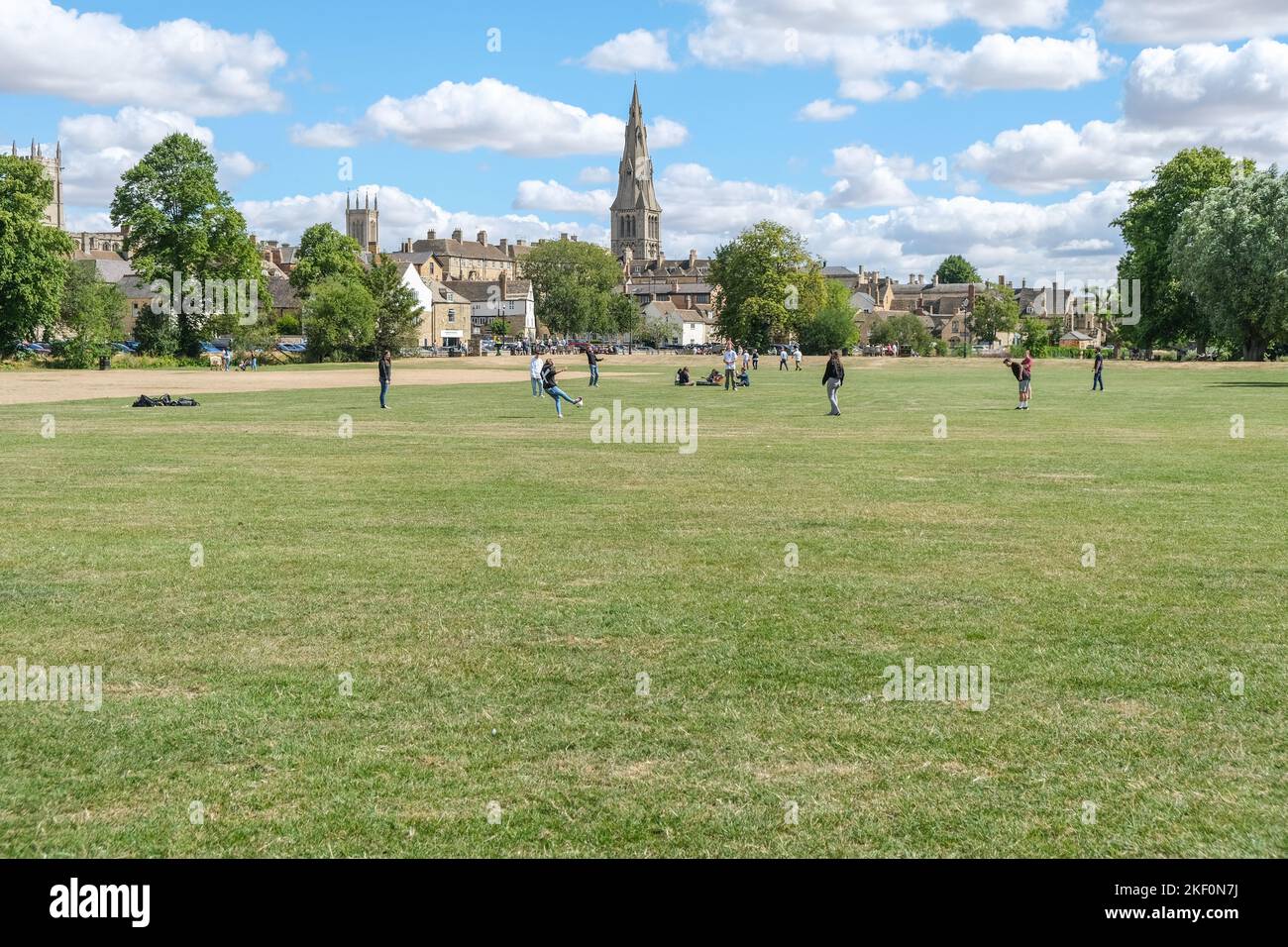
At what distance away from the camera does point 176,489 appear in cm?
1962

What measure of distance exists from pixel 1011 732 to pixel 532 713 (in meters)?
3.09

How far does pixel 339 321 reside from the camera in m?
103

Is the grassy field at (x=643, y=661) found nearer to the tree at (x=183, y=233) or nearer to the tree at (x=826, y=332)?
the tree at (x=183, y=233)

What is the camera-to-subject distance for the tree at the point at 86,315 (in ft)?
266

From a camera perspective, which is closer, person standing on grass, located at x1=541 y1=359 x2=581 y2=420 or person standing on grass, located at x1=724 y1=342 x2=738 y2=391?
person standing on grass, located at x1=541 y1=359 x2=581 y2=420

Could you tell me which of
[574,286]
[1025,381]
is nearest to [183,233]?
[1025,381]

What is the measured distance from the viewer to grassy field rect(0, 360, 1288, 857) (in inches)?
256

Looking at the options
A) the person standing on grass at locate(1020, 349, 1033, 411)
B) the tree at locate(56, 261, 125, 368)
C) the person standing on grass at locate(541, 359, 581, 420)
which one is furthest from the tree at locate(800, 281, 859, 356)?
the person standing on grass at locate(541, 359, 581, 420)

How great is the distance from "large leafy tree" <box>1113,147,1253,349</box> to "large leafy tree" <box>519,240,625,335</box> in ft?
→ 275

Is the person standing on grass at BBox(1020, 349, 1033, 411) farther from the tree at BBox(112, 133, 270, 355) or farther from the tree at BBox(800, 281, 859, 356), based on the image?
the tree at BBox(800, 281, 859, 356)

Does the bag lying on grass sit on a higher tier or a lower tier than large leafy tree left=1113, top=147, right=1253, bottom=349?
lower
